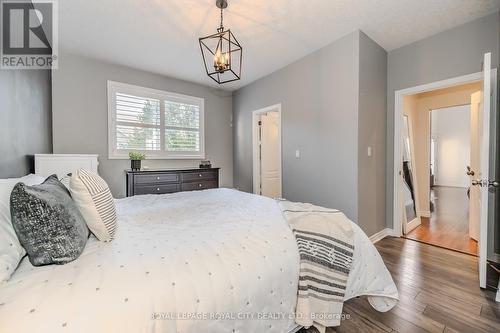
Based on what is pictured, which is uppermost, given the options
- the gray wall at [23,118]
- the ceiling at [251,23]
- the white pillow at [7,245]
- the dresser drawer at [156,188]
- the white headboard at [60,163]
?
the ceiling at [251,23]

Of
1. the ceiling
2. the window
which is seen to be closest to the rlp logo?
the ceiling

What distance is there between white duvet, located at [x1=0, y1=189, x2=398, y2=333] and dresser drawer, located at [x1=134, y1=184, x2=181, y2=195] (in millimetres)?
1897

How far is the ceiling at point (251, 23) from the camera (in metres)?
2.14

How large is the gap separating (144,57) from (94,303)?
3402 mm

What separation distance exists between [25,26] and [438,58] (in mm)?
4673

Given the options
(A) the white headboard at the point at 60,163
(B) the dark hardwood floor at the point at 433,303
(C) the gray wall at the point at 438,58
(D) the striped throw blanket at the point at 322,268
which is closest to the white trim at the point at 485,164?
(B) the dark hardwood floor at the point at 433,303

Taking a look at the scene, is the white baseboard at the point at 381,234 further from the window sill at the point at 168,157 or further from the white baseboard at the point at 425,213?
the window sill at the point at 168,157

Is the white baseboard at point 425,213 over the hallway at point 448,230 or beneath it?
over

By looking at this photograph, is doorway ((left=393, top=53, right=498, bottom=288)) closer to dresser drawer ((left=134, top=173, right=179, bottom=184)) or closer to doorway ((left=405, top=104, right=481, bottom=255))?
doorway ((left=405, top=104, right=481, bottom=255))

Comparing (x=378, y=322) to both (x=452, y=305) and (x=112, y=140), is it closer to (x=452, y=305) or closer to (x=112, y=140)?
(x=452, y=305)

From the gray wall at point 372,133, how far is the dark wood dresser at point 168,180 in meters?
2.45

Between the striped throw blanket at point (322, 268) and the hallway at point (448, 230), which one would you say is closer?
the striped throw blanket at point (322, 268)

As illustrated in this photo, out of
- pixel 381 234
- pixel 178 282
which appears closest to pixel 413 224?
pixel 381 234

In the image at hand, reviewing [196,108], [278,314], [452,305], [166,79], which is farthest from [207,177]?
[452,305]
